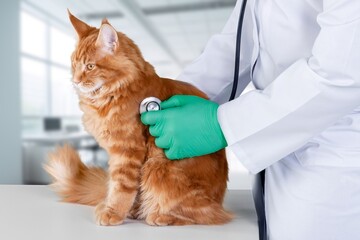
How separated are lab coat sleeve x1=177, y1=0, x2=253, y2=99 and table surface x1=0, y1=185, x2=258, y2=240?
0.38 m

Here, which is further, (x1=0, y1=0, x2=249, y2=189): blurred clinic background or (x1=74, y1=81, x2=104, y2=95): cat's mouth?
(x1=0, y1=0, x2=249, y2=189): blurred clinic background

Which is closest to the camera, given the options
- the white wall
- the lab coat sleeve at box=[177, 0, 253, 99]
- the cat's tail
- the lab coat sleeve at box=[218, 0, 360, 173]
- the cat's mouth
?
the lab coat sleeve at box=[218, 0, 360, 173]

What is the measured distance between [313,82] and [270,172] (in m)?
0.27

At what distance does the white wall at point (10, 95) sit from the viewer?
13.3ft

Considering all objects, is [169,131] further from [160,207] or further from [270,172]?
[270,172]

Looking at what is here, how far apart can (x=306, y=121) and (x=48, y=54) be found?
6347 mm

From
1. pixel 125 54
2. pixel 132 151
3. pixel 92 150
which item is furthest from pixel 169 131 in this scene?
pixel 92 150

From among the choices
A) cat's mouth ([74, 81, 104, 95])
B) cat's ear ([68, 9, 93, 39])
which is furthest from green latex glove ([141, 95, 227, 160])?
cat's ear ([68, 9, 93, 39])

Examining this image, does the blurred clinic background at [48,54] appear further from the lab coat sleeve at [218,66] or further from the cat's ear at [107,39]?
the cat's ear at [107,39]

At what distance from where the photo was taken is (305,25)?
2.70 ft

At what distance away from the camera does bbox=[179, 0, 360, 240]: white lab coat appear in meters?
0.68

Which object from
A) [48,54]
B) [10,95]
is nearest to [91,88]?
[10,95]

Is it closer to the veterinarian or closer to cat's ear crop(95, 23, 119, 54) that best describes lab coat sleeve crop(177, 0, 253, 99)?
the veterinarian

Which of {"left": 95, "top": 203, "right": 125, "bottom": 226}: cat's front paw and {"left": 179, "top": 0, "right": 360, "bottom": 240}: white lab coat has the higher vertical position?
{"left": 179, "top": 0, "right": 360, "bottom": 240}: white lab coat
